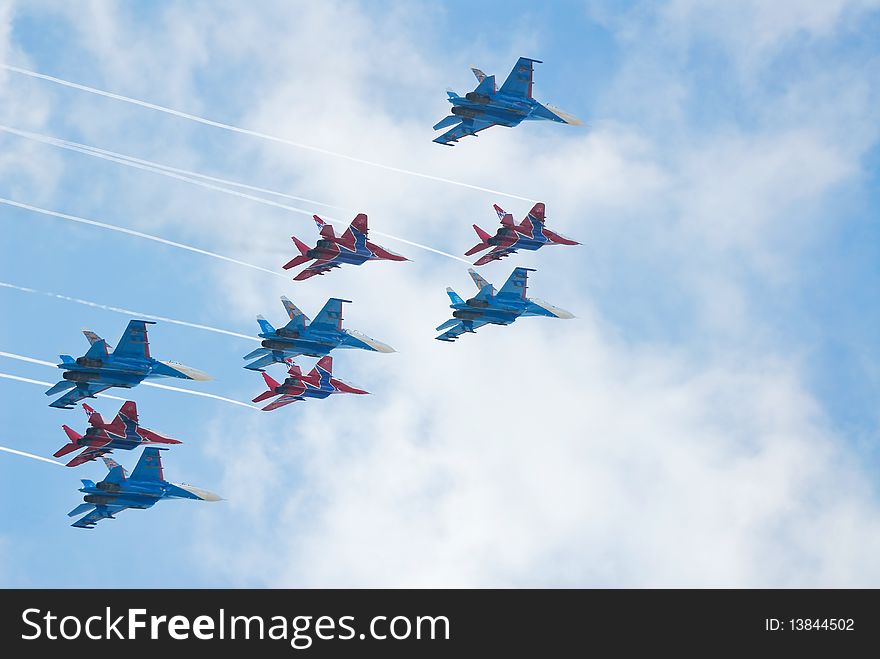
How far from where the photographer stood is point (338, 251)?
488 ft

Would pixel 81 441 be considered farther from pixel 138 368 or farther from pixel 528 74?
pixel 528 74

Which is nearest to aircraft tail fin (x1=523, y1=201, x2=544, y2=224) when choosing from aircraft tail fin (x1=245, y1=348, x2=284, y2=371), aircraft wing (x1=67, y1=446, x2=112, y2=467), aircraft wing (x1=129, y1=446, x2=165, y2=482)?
aircraft tail fin (x1=245, y1=348, x2=284, y2=371)

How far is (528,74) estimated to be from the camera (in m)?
148

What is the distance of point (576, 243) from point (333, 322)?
2094cm

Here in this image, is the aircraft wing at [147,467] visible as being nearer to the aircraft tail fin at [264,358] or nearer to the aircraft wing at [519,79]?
the aircraft tail fin at [264,358]

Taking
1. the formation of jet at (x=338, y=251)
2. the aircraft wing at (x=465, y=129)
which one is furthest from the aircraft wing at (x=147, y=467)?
the aircraft wing at (x=465, y=129)

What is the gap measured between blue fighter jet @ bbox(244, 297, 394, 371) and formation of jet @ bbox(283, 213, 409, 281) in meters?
2.92

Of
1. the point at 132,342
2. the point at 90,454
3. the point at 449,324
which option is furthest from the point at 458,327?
the point at 90,454

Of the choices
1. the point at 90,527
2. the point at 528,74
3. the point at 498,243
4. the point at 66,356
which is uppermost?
the point at 528,74

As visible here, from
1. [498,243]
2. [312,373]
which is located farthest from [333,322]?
[498,243]

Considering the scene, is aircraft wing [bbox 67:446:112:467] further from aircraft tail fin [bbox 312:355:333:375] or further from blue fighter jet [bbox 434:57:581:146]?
→ blue fighter jet [bbox 434:57:581:146]

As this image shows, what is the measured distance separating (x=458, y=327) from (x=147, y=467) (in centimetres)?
2726

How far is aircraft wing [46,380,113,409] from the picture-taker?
466 feet

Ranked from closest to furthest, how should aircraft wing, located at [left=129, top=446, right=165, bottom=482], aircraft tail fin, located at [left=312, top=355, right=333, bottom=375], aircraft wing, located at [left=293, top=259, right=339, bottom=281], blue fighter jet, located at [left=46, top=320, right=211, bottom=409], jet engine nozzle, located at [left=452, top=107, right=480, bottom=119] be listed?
blue fighter jet, located at [left=46, top=320, right=211, bottom=409] → aircraft wing, located at [left=129, top=446, right=165, bottom=482] → jet engine nozzle, located at [left=452, top=107, right=480, bottom=119] → aircraft wing, located at [left=293, top=259, right=339, bottom=281] → aircraft tail fin, located at [left=312, top=355, right=333, bottom=375]
